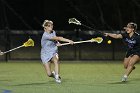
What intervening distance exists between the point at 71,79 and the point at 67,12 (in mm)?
18166

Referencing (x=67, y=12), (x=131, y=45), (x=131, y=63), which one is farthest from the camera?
(x=67, y=12)

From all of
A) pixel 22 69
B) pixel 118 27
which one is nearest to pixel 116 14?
pixel 118 27

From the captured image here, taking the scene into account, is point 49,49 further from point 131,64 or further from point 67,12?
point 67,12

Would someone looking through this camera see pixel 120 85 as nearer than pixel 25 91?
No

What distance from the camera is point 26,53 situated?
24625 millimetres

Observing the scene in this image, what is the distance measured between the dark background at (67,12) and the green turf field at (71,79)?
30.5 ft

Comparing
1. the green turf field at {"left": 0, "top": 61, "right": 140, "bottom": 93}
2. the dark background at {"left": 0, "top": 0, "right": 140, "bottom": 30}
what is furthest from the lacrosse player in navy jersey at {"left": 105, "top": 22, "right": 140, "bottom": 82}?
the dark background at {"left": 0, "top": 0, "right": 140, "bottom": 30}

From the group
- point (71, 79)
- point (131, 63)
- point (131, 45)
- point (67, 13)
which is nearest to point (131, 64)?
point (131, 63)

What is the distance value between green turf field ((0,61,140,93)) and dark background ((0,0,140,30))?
930 centimetres

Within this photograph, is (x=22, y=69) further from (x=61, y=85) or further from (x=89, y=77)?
(x=61, y=85)

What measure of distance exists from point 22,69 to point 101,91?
730cm

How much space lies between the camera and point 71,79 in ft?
52.1

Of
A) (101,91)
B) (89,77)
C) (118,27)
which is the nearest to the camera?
(101,91)

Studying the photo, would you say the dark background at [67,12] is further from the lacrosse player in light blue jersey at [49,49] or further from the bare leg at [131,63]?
the lacrosse player in light blue jersey at [49,49]
